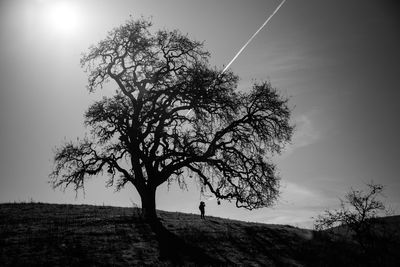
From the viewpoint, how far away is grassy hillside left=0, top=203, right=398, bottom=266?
18.0 meters

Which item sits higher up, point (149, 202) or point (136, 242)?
point (149, 202)

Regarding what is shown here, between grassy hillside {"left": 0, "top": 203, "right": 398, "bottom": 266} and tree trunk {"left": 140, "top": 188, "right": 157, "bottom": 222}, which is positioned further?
tree trunk {"left": 140, "top": 188, "right": 157, "bottom": 222}

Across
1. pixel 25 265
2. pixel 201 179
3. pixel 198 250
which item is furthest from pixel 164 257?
pixel 201 179

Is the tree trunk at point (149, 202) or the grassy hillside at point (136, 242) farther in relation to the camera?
the tree trunk at point (149, 202)

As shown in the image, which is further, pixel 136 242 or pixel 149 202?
pixel 149 202

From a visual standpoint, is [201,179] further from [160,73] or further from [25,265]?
Answer: [25,265]

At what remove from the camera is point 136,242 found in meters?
21.1

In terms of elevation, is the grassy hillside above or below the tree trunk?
below

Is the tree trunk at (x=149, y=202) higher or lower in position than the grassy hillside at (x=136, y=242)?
higher

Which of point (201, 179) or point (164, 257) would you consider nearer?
point (164, 257)

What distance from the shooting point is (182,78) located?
96.9 ft

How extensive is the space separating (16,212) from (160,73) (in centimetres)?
1618

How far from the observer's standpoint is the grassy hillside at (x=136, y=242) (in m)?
18.0

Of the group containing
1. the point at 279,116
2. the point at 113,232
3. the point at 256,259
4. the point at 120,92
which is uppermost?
the point at 120,92
